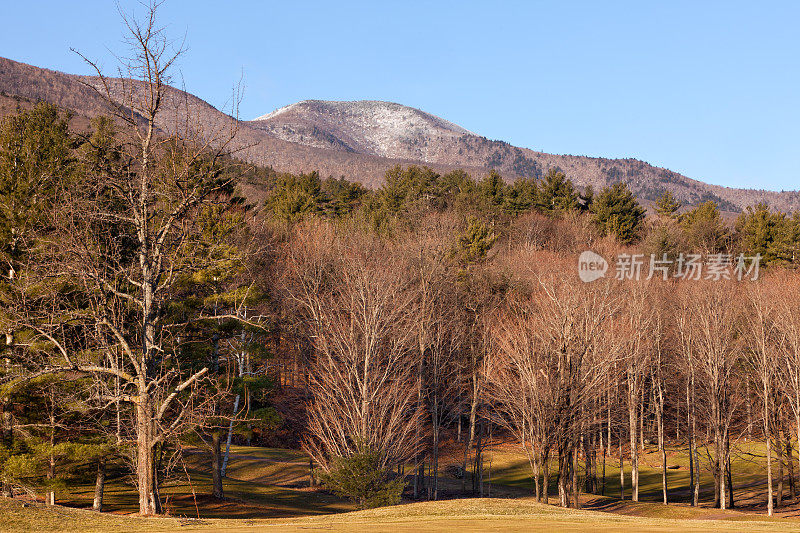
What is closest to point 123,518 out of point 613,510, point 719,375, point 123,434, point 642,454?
point 123,434

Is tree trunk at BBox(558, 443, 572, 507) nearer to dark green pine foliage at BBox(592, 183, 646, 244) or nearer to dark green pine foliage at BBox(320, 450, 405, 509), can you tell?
dark green pine foliage at BBox(320, 450, 405, 509)

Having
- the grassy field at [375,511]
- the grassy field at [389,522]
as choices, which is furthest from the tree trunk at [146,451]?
the grassy field at [389,522]

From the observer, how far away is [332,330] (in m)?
37.1

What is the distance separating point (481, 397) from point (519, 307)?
281 inches

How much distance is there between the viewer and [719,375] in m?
41.0

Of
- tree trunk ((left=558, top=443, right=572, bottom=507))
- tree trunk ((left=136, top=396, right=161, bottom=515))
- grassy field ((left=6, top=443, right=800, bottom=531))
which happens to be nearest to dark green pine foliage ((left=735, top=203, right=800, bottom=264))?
grassy field ((left=6, top=443, right=800, bottom=531))

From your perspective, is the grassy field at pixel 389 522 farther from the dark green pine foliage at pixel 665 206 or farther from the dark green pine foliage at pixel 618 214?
the dark green pine foliage at pixel 665 206

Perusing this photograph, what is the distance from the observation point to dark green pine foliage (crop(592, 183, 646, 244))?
257ft

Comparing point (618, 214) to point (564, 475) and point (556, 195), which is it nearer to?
point (556, 195)

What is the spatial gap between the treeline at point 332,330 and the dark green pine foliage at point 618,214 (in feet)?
2.77

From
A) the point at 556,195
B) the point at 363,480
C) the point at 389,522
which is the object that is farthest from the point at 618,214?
the point at 389,522

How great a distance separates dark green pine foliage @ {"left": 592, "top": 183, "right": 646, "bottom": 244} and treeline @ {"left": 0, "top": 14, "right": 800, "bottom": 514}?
843mm

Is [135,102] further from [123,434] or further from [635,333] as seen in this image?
[635,333]

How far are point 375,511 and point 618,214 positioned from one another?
6509 cm
